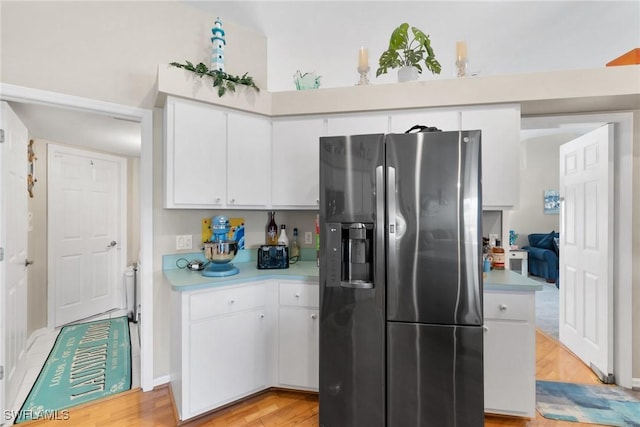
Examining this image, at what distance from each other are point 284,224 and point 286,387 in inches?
51.9

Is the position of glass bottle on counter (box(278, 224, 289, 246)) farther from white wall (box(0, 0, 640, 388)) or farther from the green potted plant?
the green potted plant

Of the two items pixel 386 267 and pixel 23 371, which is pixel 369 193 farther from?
pixel 23 371

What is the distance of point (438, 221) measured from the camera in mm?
1688

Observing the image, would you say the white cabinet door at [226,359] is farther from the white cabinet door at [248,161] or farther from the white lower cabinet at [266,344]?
the white cabinet door at [248,161]

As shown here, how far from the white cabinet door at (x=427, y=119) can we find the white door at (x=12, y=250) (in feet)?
8.54

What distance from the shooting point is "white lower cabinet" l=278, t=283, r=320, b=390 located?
2.17 metres

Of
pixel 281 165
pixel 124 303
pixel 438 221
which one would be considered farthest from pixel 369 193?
pixel 124 303

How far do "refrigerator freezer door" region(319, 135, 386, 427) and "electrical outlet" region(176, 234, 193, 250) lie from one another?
1.22 meters

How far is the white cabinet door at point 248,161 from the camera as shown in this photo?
2375 millimetres

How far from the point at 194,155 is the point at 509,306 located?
2348 millimetres

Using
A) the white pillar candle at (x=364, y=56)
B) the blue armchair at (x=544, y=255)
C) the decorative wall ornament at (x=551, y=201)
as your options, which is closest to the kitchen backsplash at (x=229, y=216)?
the white pillar candle at (x=364, y=56)

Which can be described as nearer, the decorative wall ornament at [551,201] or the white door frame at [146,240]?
the white door frame at [146,240]

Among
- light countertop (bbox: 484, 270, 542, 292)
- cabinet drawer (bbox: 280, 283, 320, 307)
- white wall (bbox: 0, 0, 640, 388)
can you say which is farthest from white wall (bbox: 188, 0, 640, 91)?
cabinet drawer (bbox: 280, 283, 320, 307)

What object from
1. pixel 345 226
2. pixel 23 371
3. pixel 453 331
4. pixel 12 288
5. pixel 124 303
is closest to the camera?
pixel 453 331
